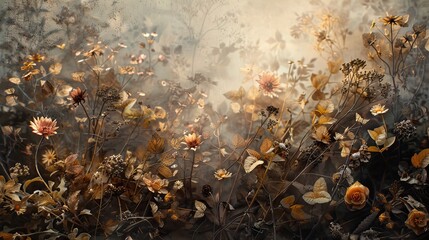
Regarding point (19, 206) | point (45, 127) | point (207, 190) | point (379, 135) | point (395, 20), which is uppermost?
point (395, 20)

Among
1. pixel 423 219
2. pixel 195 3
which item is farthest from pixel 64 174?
pixel 423 219

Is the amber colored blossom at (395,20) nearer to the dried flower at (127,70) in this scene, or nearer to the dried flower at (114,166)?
→ the dried flower at (127,70)

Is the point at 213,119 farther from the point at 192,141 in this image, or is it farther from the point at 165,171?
the point at 165,171

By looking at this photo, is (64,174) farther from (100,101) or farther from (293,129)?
(293,129)

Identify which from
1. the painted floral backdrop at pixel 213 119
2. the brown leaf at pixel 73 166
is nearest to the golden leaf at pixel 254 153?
the painted floral backdrop at pixel 213 119

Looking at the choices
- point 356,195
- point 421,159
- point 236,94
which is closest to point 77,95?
point 236,94

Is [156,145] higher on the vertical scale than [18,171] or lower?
higher

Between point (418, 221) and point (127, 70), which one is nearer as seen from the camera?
point (418, 221)
